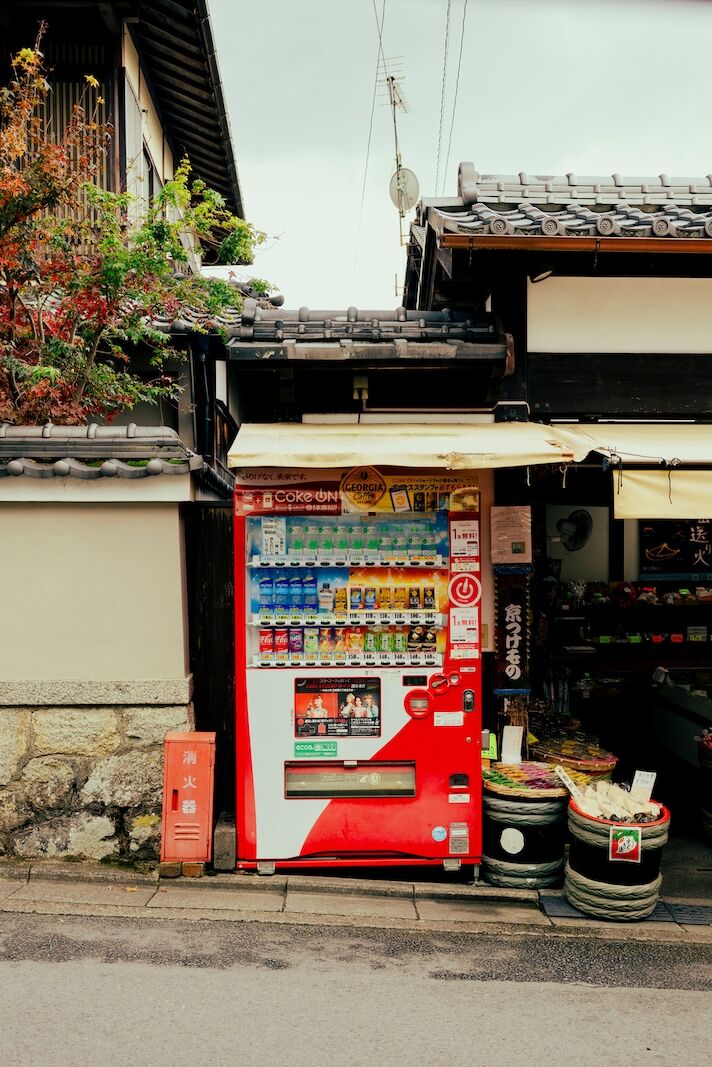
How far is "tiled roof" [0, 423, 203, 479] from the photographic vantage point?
607 centimetres

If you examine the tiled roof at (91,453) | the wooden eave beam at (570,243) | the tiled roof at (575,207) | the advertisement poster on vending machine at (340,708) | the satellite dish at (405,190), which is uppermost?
the satellite dish at (405,190)

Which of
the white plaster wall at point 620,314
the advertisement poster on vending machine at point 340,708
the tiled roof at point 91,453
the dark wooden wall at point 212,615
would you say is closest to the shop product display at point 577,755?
the advertisement poster on vending machine at point 340,708

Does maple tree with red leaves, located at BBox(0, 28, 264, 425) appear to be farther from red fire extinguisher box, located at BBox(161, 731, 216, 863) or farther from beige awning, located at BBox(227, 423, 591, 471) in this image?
red fire extinguisher box, located at BBox(161, 731, 216, 863)

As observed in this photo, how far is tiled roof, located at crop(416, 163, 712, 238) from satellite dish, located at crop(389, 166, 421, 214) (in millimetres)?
8594

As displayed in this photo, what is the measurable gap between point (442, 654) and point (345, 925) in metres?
2.05

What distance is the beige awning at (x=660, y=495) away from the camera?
6.15m

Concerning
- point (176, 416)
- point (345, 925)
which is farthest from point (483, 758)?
point (176, 416)

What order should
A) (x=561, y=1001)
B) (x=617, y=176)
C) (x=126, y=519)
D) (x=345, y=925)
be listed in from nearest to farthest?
(x=561, y=1001)
(x=345, y=925)
(x=126, y=519)
(x=617, y=176)

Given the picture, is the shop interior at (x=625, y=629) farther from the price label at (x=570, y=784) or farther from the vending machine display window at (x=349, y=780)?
the vending machine display window at (x=349, y=780)

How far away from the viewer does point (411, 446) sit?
20.3ft

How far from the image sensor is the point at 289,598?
20.8ft

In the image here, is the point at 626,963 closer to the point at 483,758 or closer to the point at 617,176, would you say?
the point at 483,758

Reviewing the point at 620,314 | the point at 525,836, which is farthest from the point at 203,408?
the point at 525,836

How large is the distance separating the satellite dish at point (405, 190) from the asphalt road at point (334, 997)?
1472 cm
